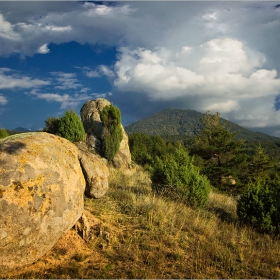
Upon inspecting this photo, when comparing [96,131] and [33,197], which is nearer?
[33,197]

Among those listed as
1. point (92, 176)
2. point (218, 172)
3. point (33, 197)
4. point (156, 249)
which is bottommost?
point (156, 249)

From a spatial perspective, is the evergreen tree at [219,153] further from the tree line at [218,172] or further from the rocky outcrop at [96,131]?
the rocky outcrop at [96,131]

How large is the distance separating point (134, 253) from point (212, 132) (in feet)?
61.2

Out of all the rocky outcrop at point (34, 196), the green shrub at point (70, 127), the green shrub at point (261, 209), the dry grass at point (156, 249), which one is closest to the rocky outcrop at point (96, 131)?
the green shrub at point (70, 127)

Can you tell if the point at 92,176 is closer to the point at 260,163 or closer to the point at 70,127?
the point at 70,127

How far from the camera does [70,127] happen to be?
19078 mm

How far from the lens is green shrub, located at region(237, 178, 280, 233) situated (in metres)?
7.34

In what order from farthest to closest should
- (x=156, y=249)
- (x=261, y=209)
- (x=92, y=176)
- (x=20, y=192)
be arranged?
(x=261, y=209) → (x=92, y=176) → (x=156, y=249) → (x=20, y=192)

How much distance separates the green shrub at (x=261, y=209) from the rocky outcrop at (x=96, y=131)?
1293cm

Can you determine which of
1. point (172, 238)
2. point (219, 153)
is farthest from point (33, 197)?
point (219, 153)

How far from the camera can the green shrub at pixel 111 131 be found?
64.6 ft

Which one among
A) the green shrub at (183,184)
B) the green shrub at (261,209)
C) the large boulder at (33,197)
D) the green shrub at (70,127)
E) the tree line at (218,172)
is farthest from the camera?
the green shrub at (70,127)

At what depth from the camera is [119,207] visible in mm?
7227

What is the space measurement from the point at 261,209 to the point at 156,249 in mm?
4007
